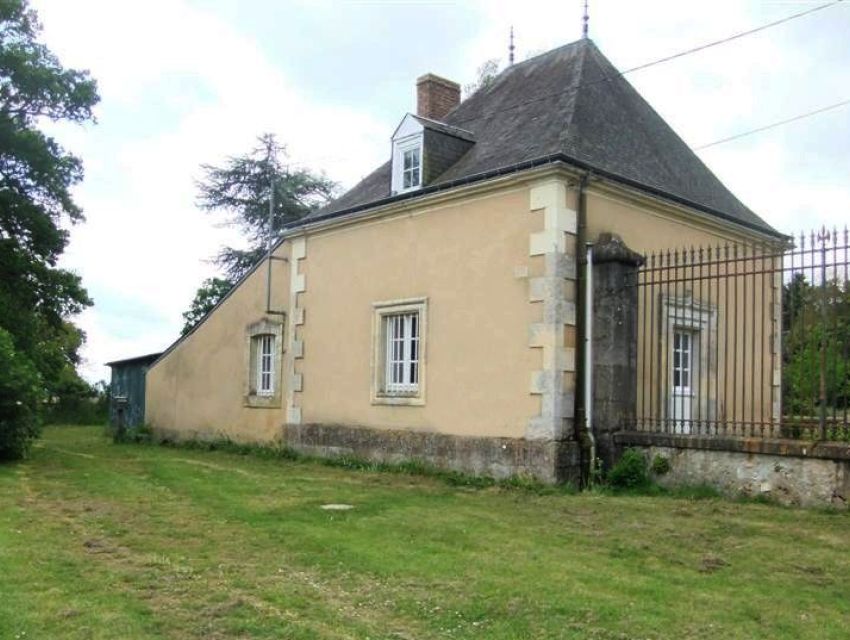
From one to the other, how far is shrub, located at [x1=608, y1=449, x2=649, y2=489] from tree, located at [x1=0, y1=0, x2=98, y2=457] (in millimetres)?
14484

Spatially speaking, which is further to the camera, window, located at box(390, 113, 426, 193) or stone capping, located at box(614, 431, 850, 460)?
window, located at box(390, 113, 426, 193)

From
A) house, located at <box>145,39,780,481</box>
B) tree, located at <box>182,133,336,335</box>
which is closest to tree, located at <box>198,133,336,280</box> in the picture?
tree, located at <box>182,133,336,335</box>

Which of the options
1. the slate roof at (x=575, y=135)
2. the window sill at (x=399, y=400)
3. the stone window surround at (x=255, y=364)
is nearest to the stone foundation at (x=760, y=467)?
the window sill at (x=399, y=400)

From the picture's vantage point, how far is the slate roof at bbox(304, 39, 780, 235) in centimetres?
1130

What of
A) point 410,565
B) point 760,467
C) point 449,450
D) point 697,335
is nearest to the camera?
Result: point 410,565

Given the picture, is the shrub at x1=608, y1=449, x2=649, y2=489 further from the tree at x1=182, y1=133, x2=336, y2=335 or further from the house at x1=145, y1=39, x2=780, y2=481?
the tree at x1=182, y1=133, x2=336, y2=335

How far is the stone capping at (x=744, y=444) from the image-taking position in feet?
26.7

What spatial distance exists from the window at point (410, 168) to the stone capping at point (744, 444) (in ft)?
17.0

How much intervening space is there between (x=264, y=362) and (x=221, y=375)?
1312mm

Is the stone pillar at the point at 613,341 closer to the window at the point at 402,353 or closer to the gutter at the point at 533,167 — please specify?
the gutter at the point at 533,167

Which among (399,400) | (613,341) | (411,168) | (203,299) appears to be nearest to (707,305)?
(613,341)

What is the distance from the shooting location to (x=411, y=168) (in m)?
13.0

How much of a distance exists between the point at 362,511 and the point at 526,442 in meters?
2.91

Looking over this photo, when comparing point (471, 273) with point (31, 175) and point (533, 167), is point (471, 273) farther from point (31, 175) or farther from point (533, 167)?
point (31, 175)
